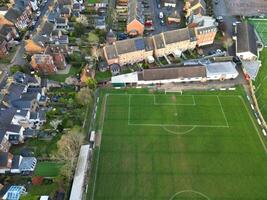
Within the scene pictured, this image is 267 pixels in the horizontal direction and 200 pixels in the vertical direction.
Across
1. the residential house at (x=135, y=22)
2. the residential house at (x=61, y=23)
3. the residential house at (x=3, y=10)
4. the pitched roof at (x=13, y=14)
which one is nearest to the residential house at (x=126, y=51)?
the residential house at (x=135, y=22)

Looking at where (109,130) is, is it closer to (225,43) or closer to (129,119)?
(129,119)

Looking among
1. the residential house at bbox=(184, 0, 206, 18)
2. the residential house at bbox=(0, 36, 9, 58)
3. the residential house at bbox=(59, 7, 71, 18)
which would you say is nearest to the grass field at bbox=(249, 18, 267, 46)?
the residential house at bbox=(184, 0, 206, 18)

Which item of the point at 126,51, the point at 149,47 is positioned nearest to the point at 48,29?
the point at 126,51

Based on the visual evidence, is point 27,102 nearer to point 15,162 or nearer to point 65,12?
point 15,162

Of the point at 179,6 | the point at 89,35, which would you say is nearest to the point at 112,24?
the point at 89,35

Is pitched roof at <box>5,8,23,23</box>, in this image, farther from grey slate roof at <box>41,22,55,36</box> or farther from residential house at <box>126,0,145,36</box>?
residential house at <box>126,0,145,36</box>

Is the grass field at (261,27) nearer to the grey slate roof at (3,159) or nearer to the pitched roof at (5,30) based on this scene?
the pitched roof at (5,30)
